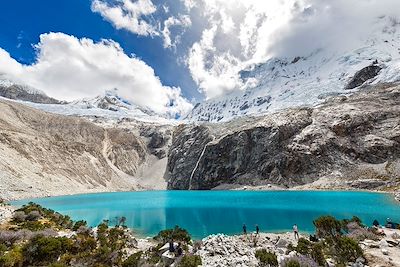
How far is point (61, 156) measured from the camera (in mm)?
132125

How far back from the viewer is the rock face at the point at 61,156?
318 ft

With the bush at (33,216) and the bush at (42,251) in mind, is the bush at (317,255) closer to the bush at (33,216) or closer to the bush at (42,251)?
the bush at (42,251)

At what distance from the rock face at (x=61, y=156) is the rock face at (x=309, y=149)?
3431cm

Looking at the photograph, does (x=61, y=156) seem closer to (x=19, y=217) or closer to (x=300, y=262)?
(x=19, y=217)

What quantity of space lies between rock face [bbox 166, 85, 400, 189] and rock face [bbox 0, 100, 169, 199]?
34309 millimetres

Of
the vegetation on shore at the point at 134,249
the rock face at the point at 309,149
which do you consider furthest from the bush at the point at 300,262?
the rock face at the point at 309,149

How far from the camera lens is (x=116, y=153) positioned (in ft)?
574

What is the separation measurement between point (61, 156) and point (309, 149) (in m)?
101

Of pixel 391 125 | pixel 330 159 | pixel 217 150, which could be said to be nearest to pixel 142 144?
pixel 217 150

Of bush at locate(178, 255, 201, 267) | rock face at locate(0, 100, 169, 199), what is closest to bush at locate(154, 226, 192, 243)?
bush at locate(178, 255, 201, 267)

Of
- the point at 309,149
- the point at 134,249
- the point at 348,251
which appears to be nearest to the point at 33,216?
the point at 134,249

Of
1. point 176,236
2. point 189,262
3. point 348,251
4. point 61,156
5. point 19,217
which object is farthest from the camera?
point 61,156

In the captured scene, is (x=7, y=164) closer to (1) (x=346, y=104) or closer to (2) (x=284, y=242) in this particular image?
(2) (x=284, y=242)

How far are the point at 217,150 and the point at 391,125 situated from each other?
70082 mm
